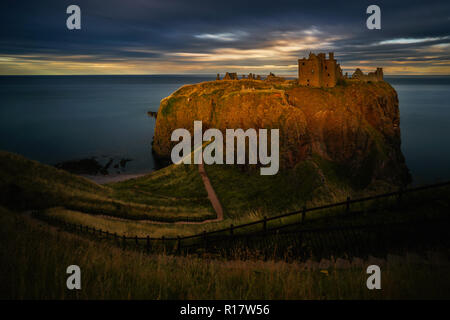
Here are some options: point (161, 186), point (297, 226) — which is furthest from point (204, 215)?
point (297, 226)

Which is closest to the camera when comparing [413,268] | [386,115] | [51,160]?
[413,268]

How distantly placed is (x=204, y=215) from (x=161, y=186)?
21720mm

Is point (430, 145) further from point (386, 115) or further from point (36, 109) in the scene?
point (36, 109)

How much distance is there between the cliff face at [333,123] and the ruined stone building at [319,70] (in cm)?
290

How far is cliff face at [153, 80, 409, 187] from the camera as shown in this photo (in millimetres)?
59250

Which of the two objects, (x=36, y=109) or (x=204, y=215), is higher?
(x=36, y=109)

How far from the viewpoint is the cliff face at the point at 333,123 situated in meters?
59.2

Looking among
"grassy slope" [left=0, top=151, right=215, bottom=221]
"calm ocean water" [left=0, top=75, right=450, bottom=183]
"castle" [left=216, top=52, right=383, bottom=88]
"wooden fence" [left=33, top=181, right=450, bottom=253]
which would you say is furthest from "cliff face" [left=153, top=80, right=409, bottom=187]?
"wooden fence" [left=33, top=181, right=450, bottom=253]

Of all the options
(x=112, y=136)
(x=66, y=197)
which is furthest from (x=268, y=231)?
(x=112, y=136)

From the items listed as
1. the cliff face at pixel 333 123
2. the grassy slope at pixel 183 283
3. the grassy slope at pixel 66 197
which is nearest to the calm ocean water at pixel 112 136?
the cliff face at pixel 333 123

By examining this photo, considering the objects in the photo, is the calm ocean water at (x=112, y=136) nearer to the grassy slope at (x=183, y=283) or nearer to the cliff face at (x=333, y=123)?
the cliff face at (x=333, y=123)

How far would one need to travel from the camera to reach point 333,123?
205ft

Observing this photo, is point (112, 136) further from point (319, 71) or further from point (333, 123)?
point (333, 123)

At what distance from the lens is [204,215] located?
37.0m
